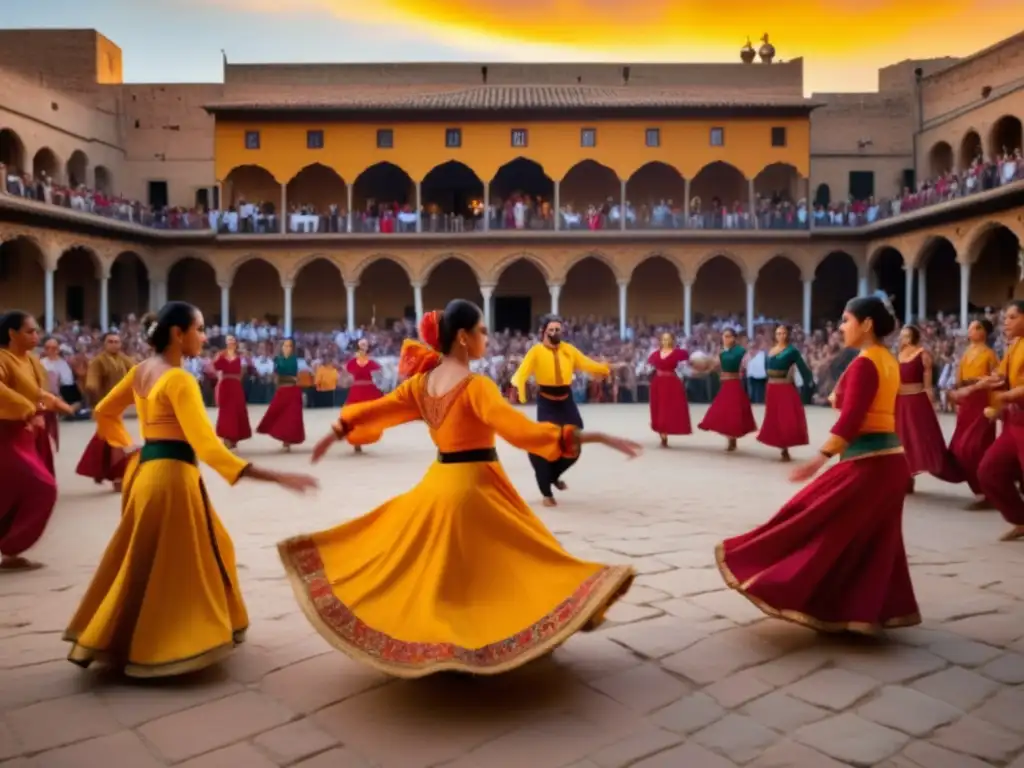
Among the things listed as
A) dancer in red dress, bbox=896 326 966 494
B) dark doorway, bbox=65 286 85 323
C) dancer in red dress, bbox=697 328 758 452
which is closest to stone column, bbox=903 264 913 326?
dancer in red dress, bbox=697 328 758 452

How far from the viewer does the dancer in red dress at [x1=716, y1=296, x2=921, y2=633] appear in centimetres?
461

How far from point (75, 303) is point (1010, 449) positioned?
1269 inches

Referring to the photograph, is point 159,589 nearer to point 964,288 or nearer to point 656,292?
point 964,288

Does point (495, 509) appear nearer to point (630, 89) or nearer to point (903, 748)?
point (903, 748)

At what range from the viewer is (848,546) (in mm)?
4633

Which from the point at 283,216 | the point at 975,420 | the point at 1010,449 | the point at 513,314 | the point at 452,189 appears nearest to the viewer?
the point at 1010,449

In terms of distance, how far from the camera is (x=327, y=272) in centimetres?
3612

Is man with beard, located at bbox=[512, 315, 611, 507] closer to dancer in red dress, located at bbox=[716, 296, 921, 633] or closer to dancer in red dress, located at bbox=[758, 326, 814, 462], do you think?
dancer in red dress, located at bbox=[758, 326, 814, 462]

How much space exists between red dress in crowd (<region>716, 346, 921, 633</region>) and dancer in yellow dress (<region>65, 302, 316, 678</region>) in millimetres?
2277

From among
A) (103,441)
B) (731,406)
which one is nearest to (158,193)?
(731,406)

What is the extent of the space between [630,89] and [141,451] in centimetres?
3505

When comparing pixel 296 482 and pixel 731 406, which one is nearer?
pixel 296 482

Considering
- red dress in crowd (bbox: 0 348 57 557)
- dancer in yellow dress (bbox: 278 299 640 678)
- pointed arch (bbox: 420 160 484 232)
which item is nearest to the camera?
dancer in yellow dress (bbox: 278 299 640 678)

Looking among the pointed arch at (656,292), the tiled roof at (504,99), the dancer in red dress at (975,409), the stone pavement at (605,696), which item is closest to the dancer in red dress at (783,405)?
the dancer in red dress at (975,409)
